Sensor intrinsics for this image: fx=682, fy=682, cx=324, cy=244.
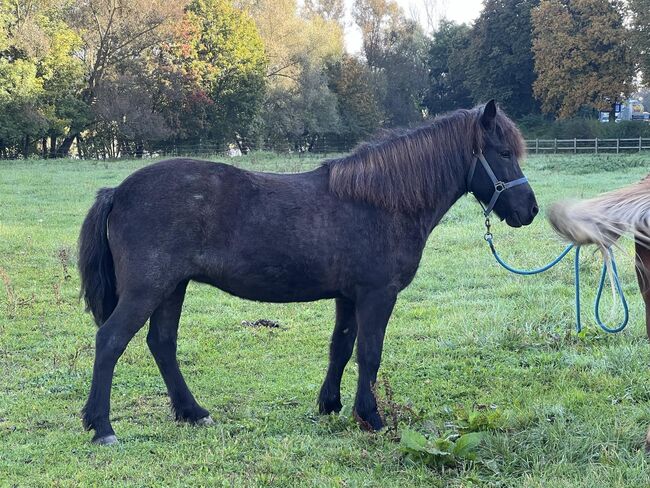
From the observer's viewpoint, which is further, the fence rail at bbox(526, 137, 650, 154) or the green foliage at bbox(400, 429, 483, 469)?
the fence rail at bbox(526, 137, 650, 154)

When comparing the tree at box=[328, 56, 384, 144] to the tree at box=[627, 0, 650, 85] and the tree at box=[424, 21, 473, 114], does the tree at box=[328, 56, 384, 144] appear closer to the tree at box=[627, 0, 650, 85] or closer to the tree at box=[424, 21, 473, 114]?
the tree at box=[424, 21, 473, 114]

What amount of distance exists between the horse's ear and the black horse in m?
0.01

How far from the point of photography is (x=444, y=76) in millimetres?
59719

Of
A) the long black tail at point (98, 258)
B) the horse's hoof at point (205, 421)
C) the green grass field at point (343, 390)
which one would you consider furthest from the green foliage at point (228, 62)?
the horse's hoof at point (205, 421)

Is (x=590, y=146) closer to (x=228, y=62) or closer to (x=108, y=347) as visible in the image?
(x=228, y=62)

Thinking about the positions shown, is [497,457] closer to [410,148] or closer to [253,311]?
[410,148]

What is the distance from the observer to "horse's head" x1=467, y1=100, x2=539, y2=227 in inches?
202

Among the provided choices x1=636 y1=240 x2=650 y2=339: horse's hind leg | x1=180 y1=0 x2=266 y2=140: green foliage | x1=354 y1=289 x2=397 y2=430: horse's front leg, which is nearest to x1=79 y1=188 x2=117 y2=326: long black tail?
x1=354 y1=289 x2=397 y2=430: horse's front leg

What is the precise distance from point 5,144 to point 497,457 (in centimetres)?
4269

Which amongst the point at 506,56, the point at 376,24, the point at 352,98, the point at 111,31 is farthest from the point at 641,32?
the point at 111,31

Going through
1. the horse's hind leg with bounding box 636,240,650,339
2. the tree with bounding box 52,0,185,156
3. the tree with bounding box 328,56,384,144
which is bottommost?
the horse's hind leg with bounding box 636,240,650,339

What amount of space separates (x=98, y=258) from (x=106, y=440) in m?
1.24

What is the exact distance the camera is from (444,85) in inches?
2333

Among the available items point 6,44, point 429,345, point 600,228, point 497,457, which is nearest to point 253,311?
point 429,345
